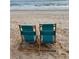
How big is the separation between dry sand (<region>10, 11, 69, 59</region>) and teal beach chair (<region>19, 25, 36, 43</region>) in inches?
1.9

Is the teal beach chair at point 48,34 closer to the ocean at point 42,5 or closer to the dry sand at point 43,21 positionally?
the dry sand at point 43,21

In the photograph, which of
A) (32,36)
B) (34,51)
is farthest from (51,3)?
(34,51)

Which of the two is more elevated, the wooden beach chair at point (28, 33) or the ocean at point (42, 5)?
the ocean at point (42, 5)

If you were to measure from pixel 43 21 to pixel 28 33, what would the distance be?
226 mm

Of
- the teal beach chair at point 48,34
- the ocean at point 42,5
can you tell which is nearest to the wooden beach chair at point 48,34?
the teal beach chair at point 48,34

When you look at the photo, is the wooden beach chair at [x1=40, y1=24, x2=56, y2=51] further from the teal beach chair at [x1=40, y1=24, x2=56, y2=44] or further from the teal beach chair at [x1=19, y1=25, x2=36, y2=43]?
the teal beach chair at [x1=19, y1=25, x2=36, y2=43]

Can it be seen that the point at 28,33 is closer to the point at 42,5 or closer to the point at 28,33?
the point at 28,33

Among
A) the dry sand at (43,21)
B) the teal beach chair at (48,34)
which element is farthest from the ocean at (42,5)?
the teal beach chair at (48,34)

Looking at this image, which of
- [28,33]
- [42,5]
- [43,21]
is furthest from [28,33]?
[42,5]

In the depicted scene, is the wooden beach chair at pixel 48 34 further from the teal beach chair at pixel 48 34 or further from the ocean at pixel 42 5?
the ocean at pixel 42 5

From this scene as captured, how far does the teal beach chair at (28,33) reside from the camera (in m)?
Result: 2.31

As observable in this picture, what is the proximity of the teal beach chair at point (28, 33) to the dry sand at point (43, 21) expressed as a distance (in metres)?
0.05
